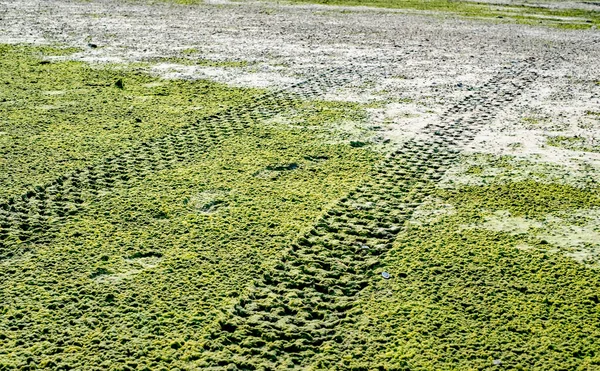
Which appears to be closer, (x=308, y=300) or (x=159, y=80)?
(x=308, y=300)

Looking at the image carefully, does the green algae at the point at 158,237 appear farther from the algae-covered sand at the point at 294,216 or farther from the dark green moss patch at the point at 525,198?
the dark green moss patch at the point at 525,198

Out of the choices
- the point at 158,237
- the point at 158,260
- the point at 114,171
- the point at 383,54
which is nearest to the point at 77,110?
the point at 114,171

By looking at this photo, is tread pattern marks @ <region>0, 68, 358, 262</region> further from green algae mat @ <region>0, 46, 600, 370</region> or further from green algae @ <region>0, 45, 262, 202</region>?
green algae @ <region>0, 45, 262, 202</region>

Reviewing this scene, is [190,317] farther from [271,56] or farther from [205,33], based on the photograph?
[205,33]

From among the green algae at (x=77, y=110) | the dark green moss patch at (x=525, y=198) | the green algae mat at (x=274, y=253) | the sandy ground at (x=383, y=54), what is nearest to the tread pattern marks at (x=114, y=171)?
the green algae mat at (x=274, y=253)

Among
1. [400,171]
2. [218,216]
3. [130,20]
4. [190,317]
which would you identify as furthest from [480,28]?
[190,317]

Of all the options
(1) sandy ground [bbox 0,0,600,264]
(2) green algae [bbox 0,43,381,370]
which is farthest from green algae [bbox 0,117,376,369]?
(1) sandy ground [bbox 0,0,600,264]

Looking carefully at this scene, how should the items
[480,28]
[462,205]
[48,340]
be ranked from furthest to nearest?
[480,28], [462,205], [48,340]
